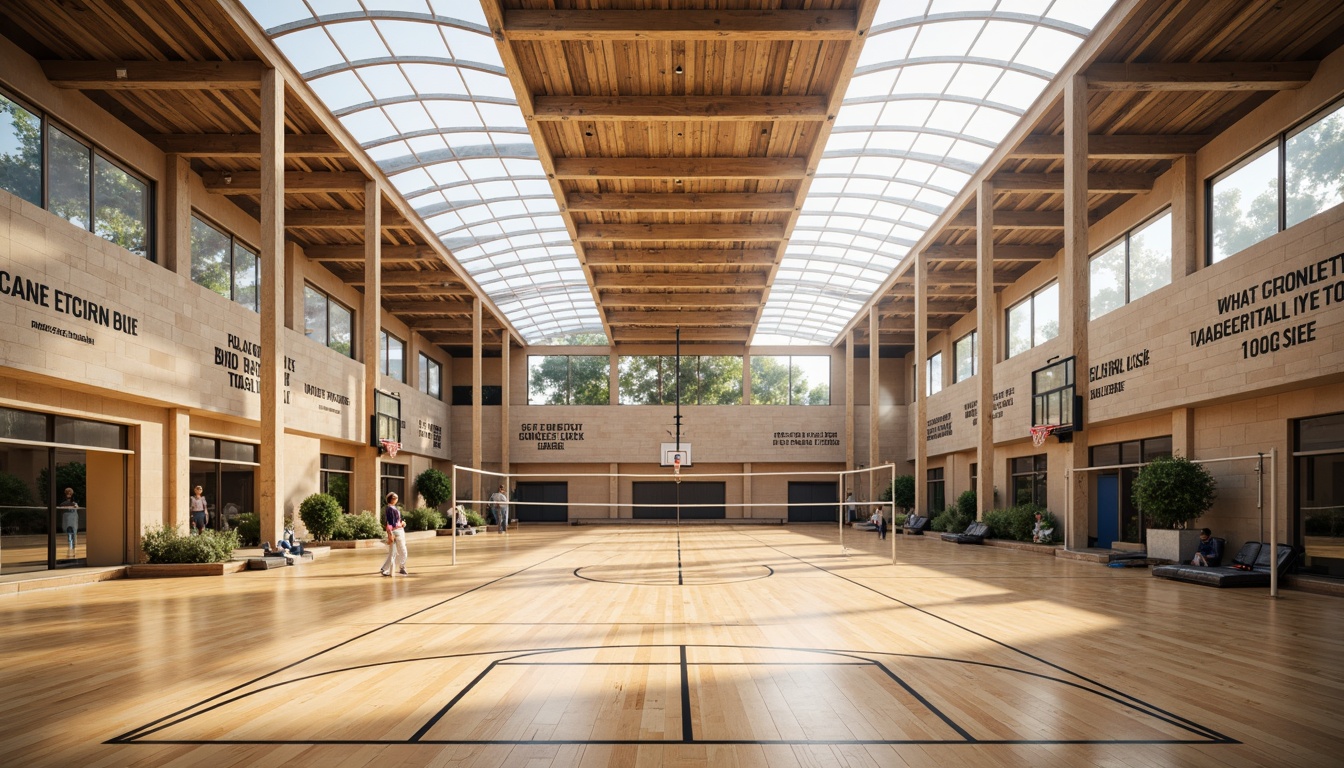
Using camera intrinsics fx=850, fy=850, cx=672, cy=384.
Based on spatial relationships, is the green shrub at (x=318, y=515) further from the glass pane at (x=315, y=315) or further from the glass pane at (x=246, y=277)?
the glass pane at (x=315, y=315)

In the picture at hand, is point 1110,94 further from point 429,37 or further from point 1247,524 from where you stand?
point 429,37

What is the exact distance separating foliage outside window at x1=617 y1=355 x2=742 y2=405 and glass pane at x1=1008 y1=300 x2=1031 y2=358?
15.9 meters

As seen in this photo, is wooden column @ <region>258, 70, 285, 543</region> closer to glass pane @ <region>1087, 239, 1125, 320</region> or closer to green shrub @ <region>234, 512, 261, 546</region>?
green shrub @ <region>234, 512, 261, 546</region>

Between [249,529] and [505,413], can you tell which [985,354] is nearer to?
[249,529]

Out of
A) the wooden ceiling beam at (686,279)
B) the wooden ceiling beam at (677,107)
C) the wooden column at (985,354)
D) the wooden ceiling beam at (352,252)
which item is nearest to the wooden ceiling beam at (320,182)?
the wooden ceiling beam at (352,252)

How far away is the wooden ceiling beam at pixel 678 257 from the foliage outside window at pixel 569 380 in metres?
15.2

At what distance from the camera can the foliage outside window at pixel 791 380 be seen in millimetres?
44906

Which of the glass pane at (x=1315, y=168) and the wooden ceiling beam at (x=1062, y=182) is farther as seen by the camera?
the wooden ceiling beam at (x=1062, y=182)

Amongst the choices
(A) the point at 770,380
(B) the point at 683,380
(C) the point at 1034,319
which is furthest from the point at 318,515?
(A) the point at 770,380

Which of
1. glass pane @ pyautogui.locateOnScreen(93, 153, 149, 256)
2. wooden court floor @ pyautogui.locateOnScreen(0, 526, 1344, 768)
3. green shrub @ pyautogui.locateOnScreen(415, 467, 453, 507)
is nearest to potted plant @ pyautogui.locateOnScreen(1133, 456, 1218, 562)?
wooden court floor @ pyautogui.locateOnScreen(0, 526, 1344, 768)

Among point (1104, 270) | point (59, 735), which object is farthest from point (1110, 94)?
point (59, 735)

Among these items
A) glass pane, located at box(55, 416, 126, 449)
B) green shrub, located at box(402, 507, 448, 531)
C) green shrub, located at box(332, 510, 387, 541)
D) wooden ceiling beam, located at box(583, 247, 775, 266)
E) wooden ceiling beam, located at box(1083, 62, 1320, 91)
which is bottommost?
green shrub, located at box(402, 507, 448, 531)

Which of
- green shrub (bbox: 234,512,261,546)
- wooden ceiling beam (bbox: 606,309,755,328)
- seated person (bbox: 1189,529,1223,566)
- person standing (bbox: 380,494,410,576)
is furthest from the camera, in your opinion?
wooden ceiling beam (bbox: 606,309,755,328)

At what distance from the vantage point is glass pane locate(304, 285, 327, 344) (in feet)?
91.0
